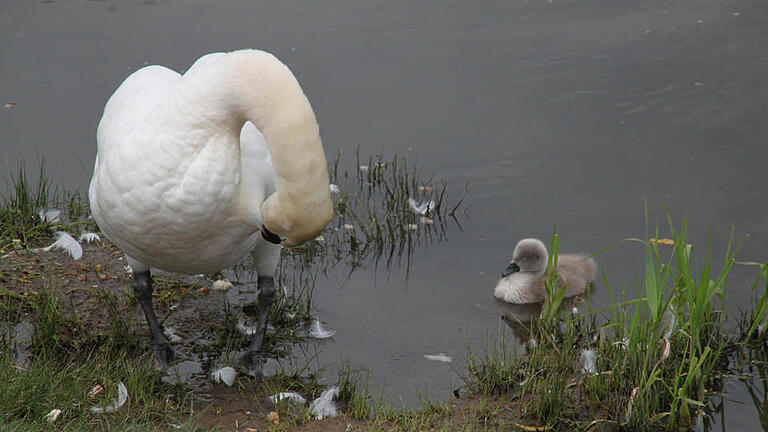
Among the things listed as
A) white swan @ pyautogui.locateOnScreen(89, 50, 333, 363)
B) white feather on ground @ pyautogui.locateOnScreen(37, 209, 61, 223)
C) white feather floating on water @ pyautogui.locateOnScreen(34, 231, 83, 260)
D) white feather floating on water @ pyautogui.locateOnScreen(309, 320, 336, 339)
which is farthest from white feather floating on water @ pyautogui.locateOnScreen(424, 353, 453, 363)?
white feather on ground @ pyautogui.locateOnScreen(37, 209, 61, 223)

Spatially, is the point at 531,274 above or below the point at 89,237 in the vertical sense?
below

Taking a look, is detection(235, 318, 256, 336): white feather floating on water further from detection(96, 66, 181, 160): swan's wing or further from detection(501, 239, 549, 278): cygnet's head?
detection(501, 239, 549, 278): cygnet's head

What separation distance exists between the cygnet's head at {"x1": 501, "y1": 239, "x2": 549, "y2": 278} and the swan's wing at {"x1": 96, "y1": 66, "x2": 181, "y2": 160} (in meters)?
2.60

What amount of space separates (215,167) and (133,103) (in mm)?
886

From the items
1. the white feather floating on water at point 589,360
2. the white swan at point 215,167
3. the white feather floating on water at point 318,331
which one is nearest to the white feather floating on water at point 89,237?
Result: the white feather floating on water at point 318,331

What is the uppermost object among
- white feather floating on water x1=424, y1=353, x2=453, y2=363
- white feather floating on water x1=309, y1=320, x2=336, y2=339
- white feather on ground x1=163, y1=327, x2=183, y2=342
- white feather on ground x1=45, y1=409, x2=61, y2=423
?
white feather on ground x1=45, y1=409, x2=61, y2=423

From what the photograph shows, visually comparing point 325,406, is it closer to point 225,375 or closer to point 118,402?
point 225,375

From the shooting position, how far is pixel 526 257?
6.73 meters

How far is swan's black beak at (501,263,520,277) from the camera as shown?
6711 mm

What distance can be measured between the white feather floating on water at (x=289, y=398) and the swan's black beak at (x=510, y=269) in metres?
1.98

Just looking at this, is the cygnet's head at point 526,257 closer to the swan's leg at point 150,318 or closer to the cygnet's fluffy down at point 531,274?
the cygnet's fluffy down at point 531,274

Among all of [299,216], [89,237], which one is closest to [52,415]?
[299,216]

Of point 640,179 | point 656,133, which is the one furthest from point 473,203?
point 656,133

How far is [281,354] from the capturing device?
5.95 meters
